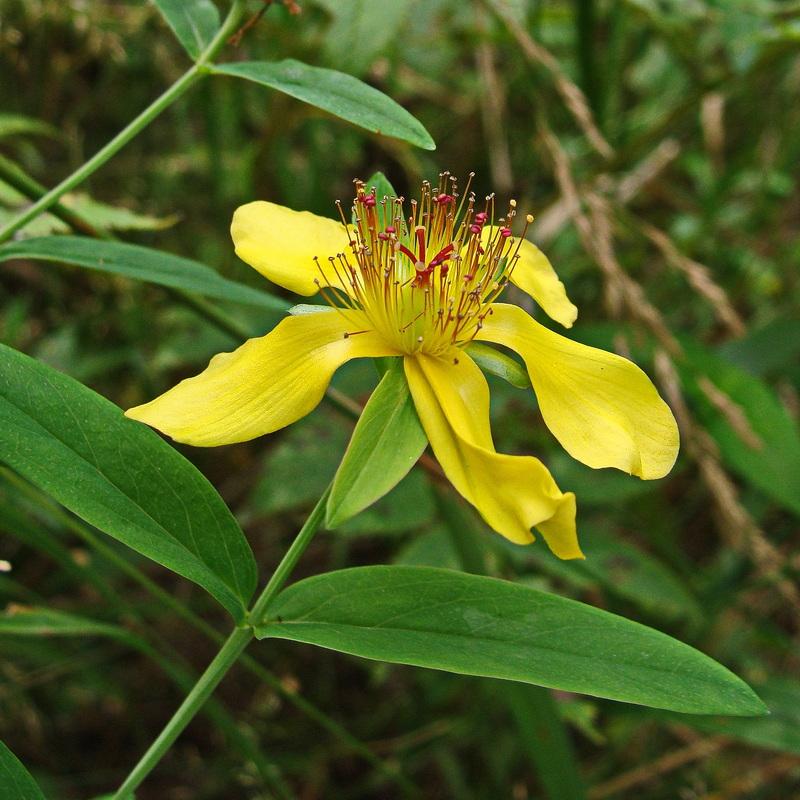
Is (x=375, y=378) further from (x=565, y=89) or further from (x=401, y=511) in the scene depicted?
(x=565, y=89)

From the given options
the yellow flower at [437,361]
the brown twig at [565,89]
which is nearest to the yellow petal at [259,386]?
Result: the yellow flower at [437,361]

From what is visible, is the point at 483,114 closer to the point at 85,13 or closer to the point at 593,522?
the point at 85,13

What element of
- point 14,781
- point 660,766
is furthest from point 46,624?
point 660,766

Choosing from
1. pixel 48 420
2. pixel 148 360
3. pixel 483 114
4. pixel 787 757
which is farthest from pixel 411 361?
pixel 483 114

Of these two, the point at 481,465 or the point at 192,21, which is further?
the point at 192,21

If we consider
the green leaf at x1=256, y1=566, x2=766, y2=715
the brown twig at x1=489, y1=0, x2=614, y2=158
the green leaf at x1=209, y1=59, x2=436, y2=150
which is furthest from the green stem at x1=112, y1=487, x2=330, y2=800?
the brown twig at x1=489, y1=0, x2=614, y2=158
